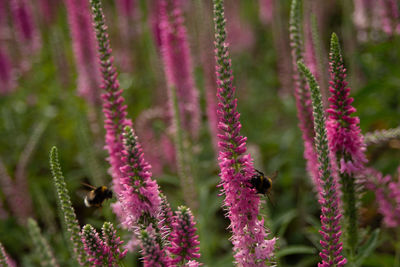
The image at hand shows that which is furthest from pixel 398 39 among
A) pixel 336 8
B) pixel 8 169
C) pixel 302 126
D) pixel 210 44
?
pixel 336 8

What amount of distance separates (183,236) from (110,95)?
103 centimetres

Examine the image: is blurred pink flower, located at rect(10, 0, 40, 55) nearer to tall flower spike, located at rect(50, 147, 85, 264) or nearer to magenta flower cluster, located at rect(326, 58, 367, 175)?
tall flower spike, located at rect(50, 147, 85, 264)

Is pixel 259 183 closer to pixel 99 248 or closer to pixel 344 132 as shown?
pixel 344 132

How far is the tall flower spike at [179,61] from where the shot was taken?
476 cm

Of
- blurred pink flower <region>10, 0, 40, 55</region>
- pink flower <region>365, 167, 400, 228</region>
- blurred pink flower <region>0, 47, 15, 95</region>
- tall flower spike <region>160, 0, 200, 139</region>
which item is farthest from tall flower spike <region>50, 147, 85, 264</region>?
blurred pink flower <region>10, 0, 40, 55</region>

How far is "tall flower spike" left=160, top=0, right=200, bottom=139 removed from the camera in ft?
15.6

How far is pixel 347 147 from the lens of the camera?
2.24 meters

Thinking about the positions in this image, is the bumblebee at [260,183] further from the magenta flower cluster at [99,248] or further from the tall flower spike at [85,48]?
the tall flower spike at [85,48]

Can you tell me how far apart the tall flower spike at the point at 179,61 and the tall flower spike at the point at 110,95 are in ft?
7.53

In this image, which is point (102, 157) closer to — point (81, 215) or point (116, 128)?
point (81, 215)

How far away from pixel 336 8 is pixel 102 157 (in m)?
7.34

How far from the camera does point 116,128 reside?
241cm

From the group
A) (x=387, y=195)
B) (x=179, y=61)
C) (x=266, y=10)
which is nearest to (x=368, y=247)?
(x=387, y=195)

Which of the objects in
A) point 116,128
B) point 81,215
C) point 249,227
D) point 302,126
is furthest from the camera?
point 81,215
